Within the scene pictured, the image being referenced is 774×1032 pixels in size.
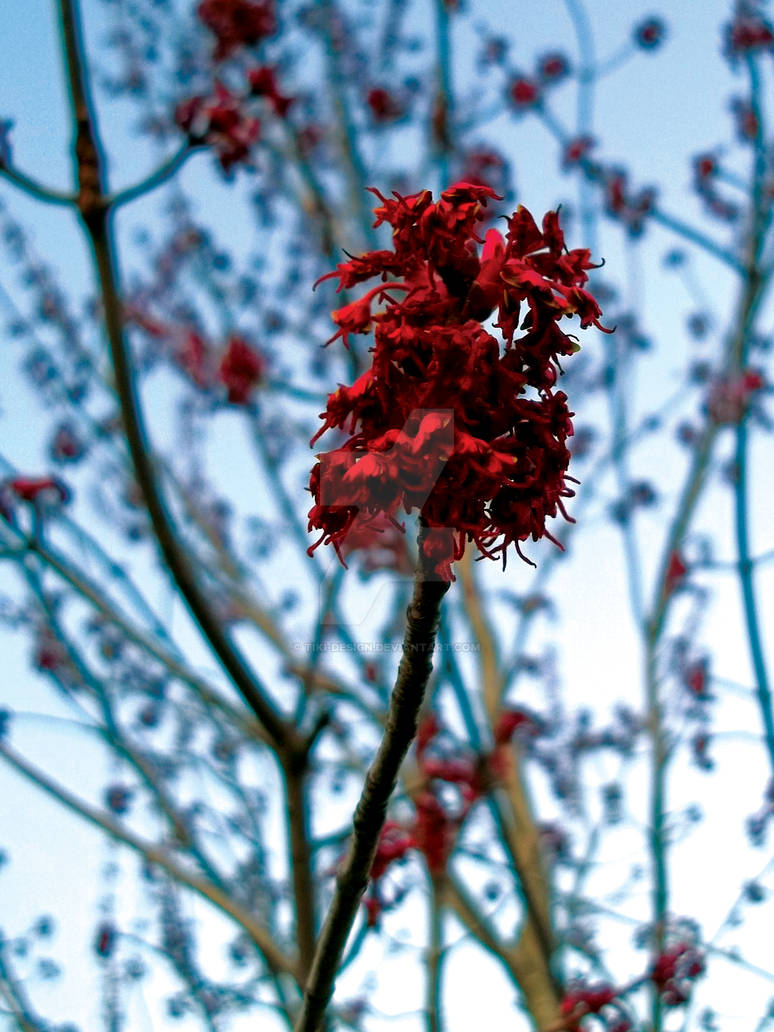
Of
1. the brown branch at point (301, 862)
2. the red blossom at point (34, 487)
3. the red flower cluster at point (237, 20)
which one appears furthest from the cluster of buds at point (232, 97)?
the brown branch at point (301, 862)

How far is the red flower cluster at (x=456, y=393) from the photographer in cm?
139

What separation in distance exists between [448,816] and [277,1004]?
4.09ft

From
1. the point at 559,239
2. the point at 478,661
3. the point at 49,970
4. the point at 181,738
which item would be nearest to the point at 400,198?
the point at 559,239

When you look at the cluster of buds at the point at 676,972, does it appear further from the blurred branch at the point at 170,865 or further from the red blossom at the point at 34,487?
the red blossom at the point at 34,487

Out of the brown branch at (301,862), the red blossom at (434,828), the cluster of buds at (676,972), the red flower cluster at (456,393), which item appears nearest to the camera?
the red flower cluster at (456,393)

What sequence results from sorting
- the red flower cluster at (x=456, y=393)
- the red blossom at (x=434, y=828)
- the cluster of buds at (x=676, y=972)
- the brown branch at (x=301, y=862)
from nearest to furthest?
the red flower cluster at (x=456, y=393) < the brown branch at (x=301, y=862) < the cluster of buds at (x=676, y=972) < the red blossom at (x=434, y=828)

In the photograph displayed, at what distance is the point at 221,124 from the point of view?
10.8ft

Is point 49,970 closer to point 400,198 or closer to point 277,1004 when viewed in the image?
point 277,1004

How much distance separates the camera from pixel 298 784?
3.21 meters

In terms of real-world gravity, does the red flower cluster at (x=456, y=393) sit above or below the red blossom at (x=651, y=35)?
below

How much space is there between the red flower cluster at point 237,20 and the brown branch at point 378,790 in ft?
13.5

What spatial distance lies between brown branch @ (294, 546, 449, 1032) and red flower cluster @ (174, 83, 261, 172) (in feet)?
8.15

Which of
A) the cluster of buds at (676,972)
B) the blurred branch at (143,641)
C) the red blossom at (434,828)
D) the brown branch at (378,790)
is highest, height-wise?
the blurred branch at (143,641)

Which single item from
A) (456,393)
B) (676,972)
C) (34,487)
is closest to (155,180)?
(34,487)
